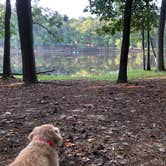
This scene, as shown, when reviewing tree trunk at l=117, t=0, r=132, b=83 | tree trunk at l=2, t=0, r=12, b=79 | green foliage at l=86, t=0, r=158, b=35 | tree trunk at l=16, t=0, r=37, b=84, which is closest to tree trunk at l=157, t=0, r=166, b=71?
green foliage at l=86, t=0, r=158, b=35

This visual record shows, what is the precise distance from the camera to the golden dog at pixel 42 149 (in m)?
3.90

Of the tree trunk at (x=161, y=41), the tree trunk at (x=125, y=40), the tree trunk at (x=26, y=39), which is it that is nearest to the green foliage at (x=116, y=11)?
the tree trunk at (x=125, y=40)

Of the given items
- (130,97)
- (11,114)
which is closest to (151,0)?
(130,97)

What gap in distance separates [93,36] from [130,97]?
100 meters

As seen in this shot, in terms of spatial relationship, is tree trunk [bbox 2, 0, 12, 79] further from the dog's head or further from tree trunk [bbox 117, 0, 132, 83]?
the dog's head

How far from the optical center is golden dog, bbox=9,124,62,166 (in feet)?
12.8

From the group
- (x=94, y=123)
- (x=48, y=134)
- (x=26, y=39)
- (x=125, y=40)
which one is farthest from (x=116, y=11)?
(x=48, y=134)

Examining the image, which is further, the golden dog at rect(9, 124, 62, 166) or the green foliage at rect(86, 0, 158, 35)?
the green foliage at rect(86, 0, 158, 35)

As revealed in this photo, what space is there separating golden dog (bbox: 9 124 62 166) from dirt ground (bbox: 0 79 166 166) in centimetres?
107

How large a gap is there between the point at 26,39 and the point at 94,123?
25.9 ft

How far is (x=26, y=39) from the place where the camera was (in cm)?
1428

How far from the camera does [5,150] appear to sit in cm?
594

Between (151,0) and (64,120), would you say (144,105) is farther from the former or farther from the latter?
(151,0)

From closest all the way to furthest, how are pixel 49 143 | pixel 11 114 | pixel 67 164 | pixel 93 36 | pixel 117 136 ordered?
pixel 49 143
pixel 67 164
pixel 117 136
pixel 11 114
pixel 93 36
